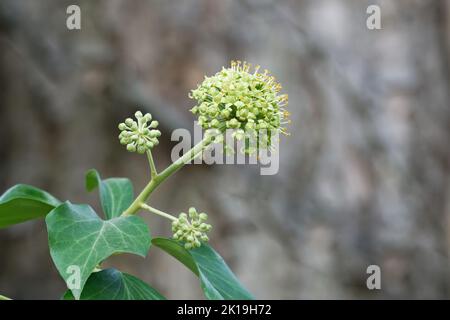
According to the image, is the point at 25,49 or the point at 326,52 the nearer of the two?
the point at 25,49

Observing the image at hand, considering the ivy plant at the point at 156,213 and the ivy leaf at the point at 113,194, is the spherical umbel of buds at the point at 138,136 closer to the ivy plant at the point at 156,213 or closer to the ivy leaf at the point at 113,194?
the ivy plant at the point at 156,213

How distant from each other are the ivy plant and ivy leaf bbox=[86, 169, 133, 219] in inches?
0.4

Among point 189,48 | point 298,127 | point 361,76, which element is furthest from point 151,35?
point 361,76

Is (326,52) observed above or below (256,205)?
above

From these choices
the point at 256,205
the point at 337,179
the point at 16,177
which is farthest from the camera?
the point at 337,179

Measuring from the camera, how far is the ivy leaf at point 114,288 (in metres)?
1.27

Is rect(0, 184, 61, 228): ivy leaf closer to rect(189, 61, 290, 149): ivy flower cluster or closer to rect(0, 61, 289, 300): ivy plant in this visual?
rect(0, 61, 289, 300): ivy plant

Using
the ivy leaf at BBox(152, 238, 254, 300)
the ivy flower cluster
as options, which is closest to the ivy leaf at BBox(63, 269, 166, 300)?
the ivy leaf at BBox(152, 238, 254, 300)

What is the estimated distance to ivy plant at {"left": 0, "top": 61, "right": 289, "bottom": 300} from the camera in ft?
3.85

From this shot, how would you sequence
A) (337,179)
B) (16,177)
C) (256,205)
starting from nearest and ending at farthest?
1. (16,177)
2. (256,205)
3. (337,179)
